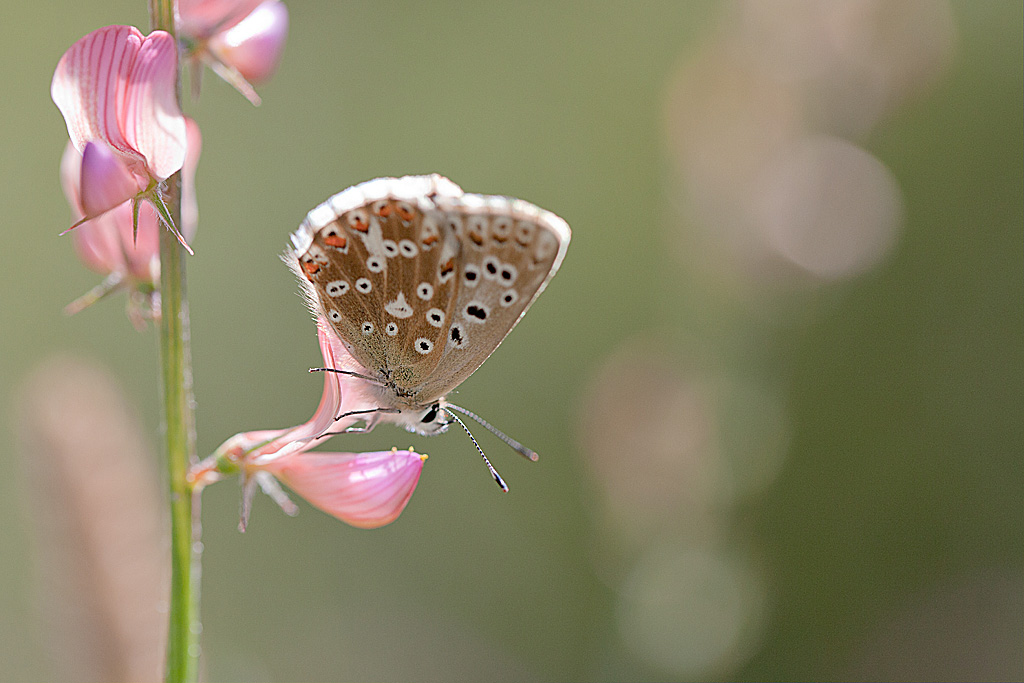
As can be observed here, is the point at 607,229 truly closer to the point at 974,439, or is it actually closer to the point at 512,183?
the point at 512,183

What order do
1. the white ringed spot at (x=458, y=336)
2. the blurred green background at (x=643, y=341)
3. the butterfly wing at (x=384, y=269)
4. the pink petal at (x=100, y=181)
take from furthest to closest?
the blurred green background at (x=643, y=341), the white ringed spot at (x=458, y=336), the butterfly wing at (x=384, y=269), the pink petal at (x=100, y=181)

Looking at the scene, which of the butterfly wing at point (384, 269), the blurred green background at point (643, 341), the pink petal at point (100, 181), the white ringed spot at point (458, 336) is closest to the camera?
the pink petal at point (100, 181)

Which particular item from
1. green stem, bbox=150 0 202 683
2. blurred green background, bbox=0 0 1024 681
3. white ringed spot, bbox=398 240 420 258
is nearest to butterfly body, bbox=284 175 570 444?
white ringed spot, bbox=398 240 420 258

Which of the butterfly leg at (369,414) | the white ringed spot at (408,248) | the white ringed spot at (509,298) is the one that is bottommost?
the butterfly leg at (369,414)

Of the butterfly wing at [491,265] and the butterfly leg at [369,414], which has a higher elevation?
the butterfly wing at [491,265]

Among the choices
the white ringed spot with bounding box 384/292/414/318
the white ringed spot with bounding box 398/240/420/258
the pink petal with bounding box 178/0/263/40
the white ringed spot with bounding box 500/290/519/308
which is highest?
the pink petal with bounding box 178/0/263/40

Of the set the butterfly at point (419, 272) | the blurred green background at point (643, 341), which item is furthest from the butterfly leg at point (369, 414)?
the blurred green background at point (643, 341)

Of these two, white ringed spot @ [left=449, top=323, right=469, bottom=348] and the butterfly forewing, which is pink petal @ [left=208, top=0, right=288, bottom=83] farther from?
white ringed spot @ [left=449, top=323, right=469, bottom=348]

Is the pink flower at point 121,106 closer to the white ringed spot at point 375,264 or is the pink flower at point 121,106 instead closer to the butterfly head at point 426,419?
the white ringed spot at point 375,264
